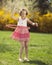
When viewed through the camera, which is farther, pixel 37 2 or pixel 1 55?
pixel 37 2

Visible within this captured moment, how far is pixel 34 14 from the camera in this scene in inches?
1024

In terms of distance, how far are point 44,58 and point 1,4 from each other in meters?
23.0

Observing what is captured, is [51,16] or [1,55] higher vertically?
[1,55]

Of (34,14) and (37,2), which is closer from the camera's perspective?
(34,14)

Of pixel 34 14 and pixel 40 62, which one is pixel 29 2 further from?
pixel 40 62

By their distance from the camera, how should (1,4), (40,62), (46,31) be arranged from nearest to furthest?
1. (40,62)
2. (46,31)
3. (1,4)

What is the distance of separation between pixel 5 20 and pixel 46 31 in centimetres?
373

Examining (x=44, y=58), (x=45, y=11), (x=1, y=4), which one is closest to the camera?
(x=44, y=58)

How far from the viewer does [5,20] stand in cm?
2498

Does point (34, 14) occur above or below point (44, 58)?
below

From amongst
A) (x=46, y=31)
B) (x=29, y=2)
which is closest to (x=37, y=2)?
(x=29, y=2)

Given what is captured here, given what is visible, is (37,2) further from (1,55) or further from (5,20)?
(1,55)

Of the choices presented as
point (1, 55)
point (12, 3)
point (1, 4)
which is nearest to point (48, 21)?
point (12, 3)

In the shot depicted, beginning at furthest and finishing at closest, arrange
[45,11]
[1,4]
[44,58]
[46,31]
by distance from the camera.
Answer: [1,4] → [45,11] → [46,31] → [44,58]
